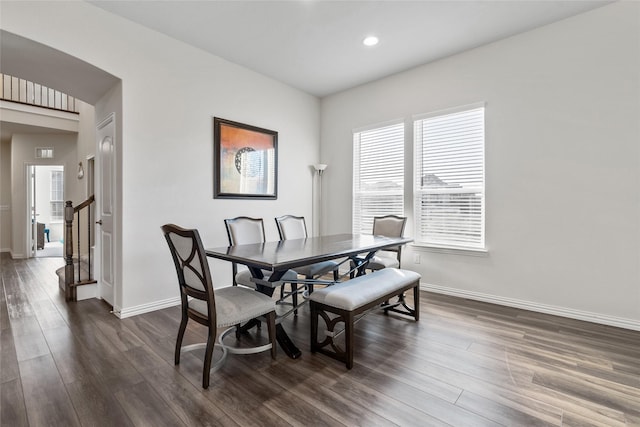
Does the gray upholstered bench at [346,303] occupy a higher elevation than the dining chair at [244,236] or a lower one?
lower

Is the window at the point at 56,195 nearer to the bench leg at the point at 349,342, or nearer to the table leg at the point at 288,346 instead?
the table leg at the point at 288,346

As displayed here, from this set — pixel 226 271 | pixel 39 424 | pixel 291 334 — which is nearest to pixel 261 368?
pixel 291 334

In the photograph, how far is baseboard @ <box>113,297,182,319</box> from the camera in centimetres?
300

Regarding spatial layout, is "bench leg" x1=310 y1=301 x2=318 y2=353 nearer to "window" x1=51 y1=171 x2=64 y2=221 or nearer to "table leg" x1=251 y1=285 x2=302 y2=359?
"table leg" x1=251 y1=285 x2=302 y2=359

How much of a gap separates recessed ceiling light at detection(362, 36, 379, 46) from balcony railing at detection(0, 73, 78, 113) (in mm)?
5914

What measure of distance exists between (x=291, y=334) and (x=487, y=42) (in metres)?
3.77

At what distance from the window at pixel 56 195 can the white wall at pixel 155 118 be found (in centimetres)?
754

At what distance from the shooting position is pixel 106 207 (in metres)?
3.44

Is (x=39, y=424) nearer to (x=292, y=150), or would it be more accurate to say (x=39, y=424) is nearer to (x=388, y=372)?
(x=388, y=372)

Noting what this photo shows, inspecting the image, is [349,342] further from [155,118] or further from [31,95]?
[31,95]

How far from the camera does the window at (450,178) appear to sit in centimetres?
360

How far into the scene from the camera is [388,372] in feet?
6.53

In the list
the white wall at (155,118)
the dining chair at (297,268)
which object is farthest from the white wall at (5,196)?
the dining chair at (297,268)

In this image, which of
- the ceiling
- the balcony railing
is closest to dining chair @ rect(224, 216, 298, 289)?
the ceiling
